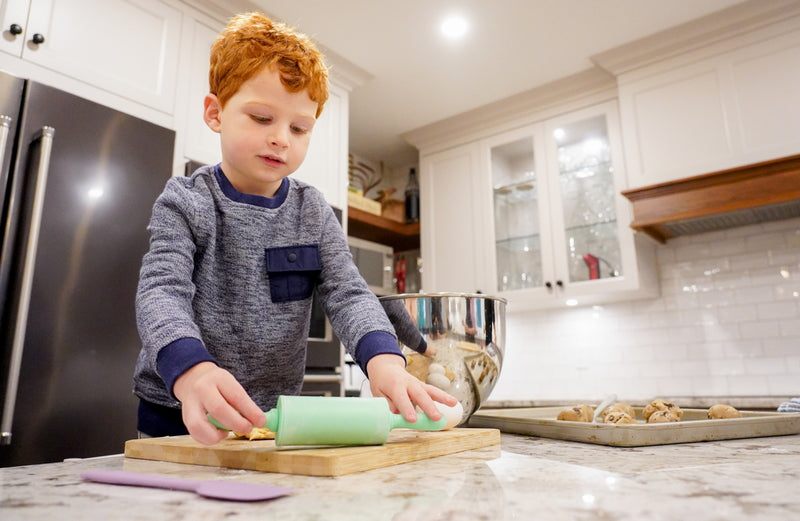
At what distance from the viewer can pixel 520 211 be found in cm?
283

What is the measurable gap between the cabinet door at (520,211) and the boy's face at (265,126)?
6.82 feet

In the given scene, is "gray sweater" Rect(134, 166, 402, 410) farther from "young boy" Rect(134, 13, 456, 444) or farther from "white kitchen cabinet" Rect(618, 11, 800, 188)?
"white kitchen cabinet" Rect(618, 11, 800, 188)

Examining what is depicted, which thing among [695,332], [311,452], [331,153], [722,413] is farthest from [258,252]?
[695,332]

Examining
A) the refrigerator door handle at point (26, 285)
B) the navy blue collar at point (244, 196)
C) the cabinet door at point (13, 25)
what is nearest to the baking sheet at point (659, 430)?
the navy blue collar at point (244, 196)

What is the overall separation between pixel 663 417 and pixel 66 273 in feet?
4.62

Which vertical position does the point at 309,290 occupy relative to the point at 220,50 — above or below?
below

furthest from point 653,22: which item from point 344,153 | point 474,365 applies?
point 474,365

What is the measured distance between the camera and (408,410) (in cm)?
56

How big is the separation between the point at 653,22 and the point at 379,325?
2.17 metres

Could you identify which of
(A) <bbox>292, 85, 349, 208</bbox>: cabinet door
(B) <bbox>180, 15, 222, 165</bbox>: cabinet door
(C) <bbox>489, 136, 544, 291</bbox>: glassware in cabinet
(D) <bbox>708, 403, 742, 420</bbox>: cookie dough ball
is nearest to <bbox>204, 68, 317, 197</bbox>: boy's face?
(D) <bbox>708, 403, 742, 420</bbox>: cookie dough ball

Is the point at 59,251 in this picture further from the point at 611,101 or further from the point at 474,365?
the point at 611,101

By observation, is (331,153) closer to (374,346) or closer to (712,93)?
(712,93)

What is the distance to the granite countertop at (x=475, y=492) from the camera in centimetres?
31

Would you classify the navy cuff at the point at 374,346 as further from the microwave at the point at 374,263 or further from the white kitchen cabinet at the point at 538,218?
the microwave at the point at 374,263
